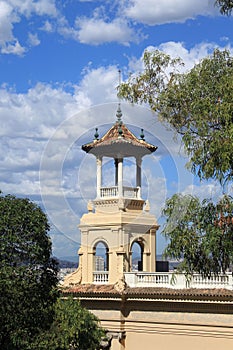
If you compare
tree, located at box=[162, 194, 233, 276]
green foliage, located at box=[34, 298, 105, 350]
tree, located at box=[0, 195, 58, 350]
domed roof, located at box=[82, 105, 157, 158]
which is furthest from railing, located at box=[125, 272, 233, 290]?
tree, located at box=[162, 194, 233, 276]

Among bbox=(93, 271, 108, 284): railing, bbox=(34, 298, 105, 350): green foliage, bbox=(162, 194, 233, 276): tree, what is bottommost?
bbox=(34, 298, 105, 350): green foliage

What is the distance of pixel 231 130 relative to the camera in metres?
12.1

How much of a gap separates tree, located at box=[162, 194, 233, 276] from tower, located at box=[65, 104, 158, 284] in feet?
48.9

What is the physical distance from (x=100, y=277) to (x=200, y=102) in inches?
653

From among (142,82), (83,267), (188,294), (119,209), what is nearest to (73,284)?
(83,267)

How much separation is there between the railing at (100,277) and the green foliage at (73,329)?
3045mm

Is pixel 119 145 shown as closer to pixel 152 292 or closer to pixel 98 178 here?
pixel 98 178

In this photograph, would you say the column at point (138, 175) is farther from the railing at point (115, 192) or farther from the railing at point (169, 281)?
the railing at point (169, 281)

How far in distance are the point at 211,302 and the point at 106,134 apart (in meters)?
8.40

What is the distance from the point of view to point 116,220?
2830 centimetres

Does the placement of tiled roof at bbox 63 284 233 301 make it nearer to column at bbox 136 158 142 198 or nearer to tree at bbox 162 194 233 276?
column at bbox 136 158 142 198

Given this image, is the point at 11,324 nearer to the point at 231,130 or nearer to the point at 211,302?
the point at 231,130

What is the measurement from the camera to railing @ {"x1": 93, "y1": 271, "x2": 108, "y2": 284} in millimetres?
28347

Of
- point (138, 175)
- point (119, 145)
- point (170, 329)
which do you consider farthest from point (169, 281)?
point (119, 145)
